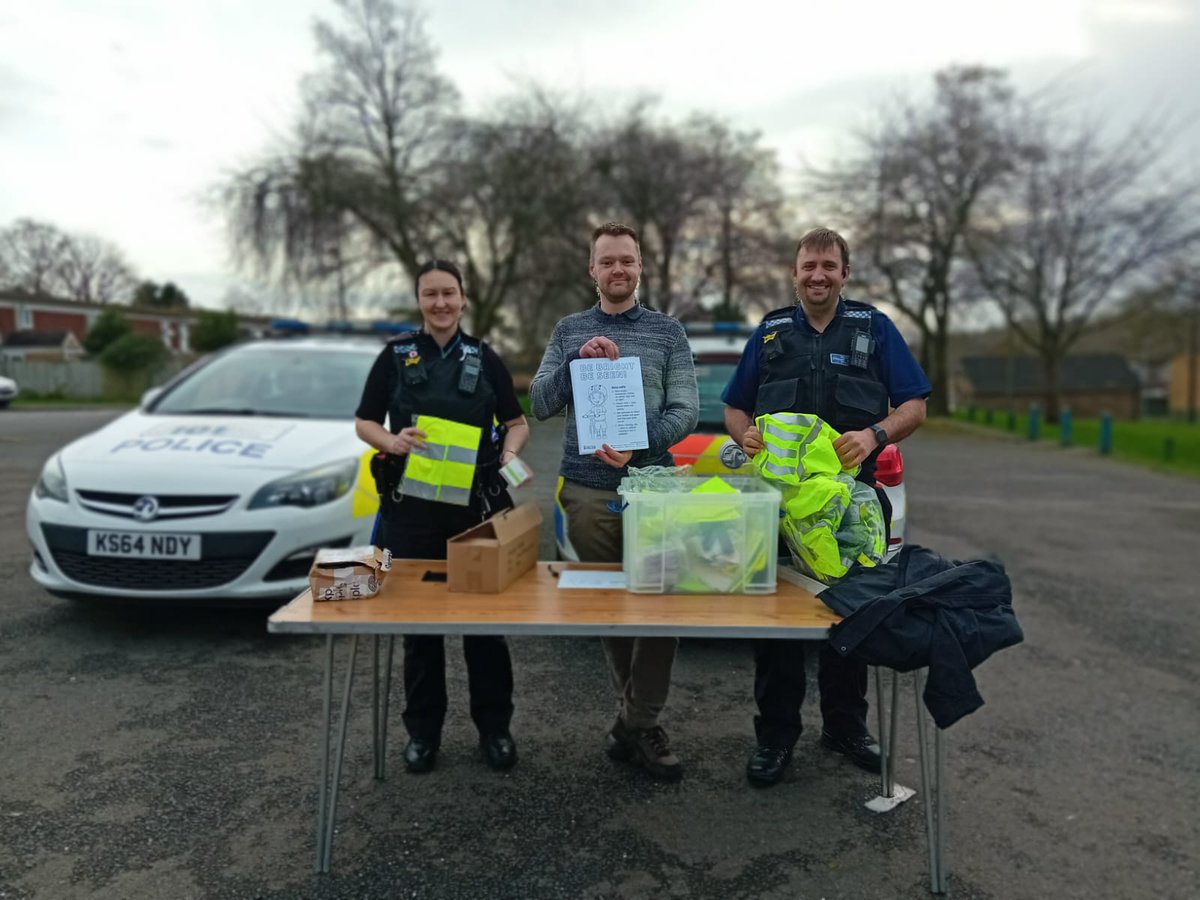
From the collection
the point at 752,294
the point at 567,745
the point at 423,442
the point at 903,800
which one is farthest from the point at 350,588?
the point at 752,294

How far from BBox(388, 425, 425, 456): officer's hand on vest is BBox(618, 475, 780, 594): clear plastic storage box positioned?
0.79 metres

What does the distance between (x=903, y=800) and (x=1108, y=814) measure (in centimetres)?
70

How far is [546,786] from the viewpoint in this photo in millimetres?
3158

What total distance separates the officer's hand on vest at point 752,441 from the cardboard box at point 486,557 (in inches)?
33.0

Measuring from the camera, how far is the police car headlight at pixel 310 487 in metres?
4.36

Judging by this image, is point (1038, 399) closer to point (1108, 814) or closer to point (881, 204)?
point (881, 204)

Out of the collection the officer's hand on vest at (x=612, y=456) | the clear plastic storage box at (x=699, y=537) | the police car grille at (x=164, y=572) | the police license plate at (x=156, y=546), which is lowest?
the police car grille at (x=164, y=572)

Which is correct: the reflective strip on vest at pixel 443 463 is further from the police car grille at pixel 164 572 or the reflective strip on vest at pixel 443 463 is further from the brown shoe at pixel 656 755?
the police car grille at pixel 164 572

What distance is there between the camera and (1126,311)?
89.9 ft

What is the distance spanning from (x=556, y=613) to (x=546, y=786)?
1.04 meters

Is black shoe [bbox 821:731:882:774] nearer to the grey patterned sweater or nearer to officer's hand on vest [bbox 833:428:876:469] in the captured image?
officer's hand on vest [bbox 833:428:876:469]

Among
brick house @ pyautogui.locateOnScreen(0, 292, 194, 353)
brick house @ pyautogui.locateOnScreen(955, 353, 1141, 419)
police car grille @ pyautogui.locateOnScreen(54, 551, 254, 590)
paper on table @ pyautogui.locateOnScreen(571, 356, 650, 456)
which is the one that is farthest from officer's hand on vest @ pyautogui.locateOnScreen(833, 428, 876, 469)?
brick house @ pyautogui.locateOnScreen(955, 353, 1141, 419)

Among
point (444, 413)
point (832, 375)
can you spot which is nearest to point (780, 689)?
point (832, 375)

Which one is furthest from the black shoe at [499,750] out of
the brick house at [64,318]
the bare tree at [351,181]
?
the brick house at [64,318]
